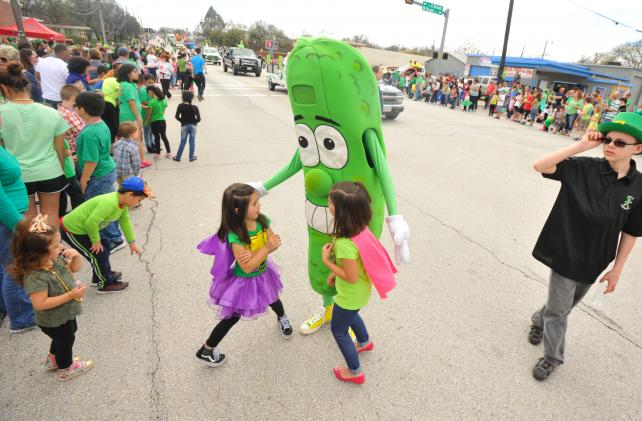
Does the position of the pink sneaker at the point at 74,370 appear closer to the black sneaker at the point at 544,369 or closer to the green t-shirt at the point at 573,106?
the black sneaker at the point at 544,369

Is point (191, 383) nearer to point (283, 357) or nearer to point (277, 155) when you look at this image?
point (283, 357)

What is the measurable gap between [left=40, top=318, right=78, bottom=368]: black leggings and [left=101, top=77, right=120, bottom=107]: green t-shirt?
3.99 m

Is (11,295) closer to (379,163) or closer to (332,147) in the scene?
(332,147)

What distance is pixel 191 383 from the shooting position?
2.36m

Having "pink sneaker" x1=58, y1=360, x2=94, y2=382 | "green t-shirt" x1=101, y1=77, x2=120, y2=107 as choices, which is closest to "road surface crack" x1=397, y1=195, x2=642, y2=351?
"pink sneaker" x1=58, y1=360, x2=94, y2=382

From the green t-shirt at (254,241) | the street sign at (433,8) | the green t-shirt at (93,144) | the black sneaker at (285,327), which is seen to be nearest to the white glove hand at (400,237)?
the green t-shirt at (254,241)

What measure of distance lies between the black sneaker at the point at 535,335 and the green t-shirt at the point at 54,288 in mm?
3152

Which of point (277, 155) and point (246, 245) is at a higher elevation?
point (246, 245)

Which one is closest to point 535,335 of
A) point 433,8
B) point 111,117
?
point 111,117

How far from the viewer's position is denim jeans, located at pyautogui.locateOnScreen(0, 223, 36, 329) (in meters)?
2.39

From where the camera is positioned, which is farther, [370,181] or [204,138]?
[204,138]

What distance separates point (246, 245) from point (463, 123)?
1301cm

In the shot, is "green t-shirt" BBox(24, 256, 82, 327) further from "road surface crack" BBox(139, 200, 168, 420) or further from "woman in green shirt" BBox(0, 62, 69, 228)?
"woman in green shirt" BBox(0, 62, 69, 228)

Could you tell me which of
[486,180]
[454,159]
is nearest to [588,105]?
[454,159]
